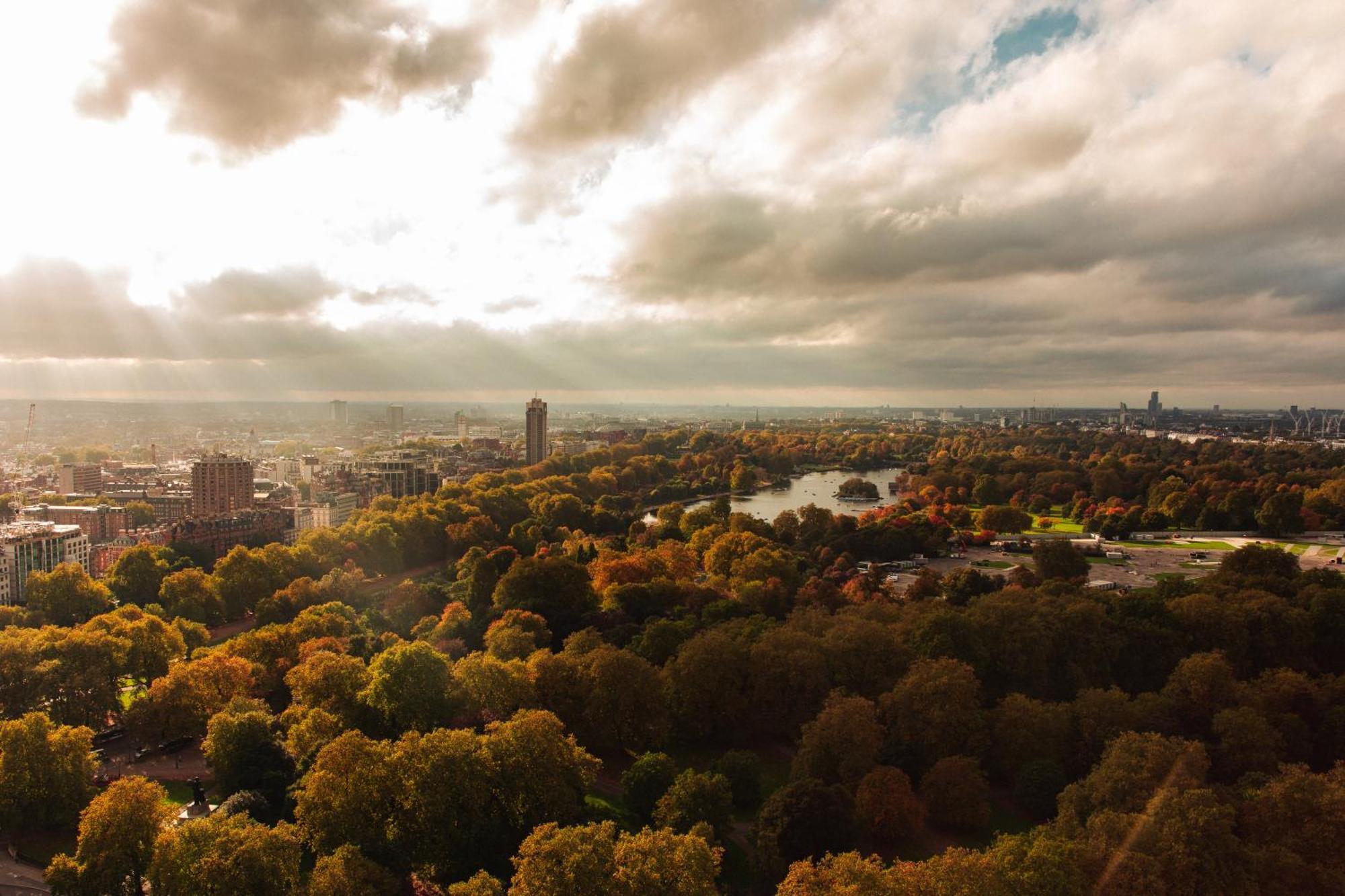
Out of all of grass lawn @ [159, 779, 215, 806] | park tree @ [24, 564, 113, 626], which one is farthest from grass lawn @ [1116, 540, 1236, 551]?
park tree @ [24, 564, 113, 626]

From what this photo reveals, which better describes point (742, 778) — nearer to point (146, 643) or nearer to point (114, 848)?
point (114, 848)

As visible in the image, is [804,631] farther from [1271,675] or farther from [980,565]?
[980,565]

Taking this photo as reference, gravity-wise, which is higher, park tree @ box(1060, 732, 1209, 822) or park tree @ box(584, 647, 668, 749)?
park tree @ box(1060, 732, 1209, 822)

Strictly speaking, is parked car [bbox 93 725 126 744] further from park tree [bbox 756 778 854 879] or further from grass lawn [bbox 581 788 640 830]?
park tree [bbox 756 778 854 879]

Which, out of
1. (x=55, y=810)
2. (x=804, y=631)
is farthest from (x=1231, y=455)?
(x=55, y=810)

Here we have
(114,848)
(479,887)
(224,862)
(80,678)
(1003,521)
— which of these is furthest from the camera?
(1003,521)

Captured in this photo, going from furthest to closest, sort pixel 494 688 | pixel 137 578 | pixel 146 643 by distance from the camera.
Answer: pixel 137 578
pixel 146 643
pixel 494 688

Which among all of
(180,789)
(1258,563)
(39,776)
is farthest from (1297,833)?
(39,776)
